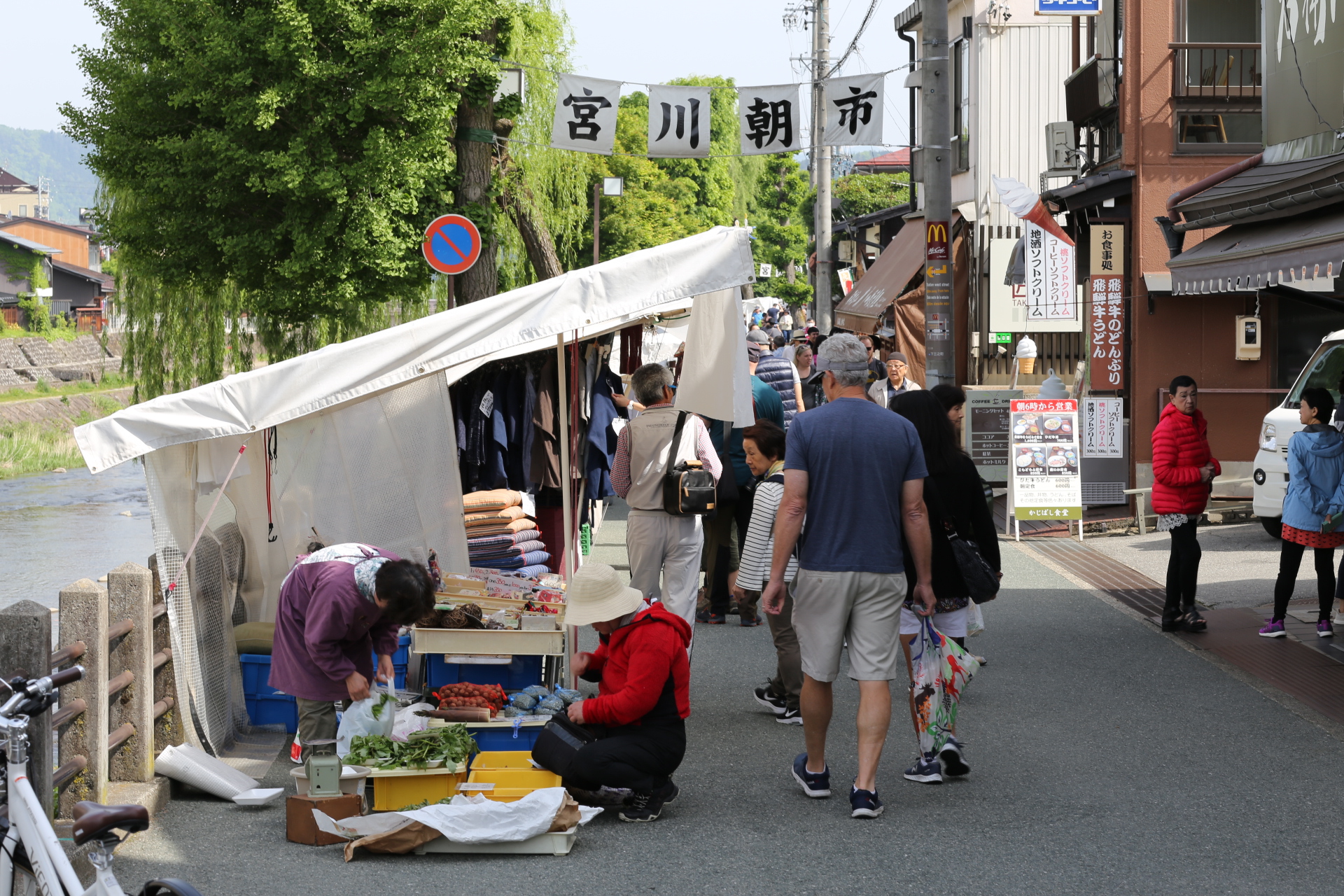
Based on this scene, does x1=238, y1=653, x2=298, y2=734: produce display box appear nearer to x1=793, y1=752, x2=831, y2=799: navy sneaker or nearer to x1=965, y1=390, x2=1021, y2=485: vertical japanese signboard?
x1=793, y1=752, x2=831, y2=799: navy sneaker

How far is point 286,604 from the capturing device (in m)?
6.23

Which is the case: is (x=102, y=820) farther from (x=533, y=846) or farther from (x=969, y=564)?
(x=969, y=564)

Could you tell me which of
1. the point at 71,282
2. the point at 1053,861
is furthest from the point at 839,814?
the point at 71,282

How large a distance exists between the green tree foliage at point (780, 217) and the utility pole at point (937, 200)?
176ft

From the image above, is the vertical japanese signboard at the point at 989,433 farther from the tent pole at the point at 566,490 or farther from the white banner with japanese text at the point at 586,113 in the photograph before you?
the tent pole at the point at 566,490

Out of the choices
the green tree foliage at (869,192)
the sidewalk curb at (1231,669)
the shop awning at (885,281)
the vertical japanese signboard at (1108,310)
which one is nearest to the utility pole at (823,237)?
the shop awning at (885,281)

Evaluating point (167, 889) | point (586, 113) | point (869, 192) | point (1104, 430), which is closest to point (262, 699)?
point (167, 889)

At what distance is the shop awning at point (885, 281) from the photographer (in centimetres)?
2352

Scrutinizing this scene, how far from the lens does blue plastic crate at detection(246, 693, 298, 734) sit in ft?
25.2

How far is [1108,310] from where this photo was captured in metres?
16.2

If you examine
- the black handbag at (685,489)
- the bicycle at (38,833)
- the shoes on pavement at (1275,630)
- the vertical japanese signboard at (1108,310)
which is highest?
the vertical japanese signboard at (1108,310)

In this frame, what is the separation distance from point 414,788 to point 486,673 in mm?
1584

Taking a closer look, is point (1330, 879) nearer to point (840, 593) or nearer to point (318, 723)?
point (840, 593)

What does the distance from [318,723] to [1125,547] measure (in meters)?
10.6
